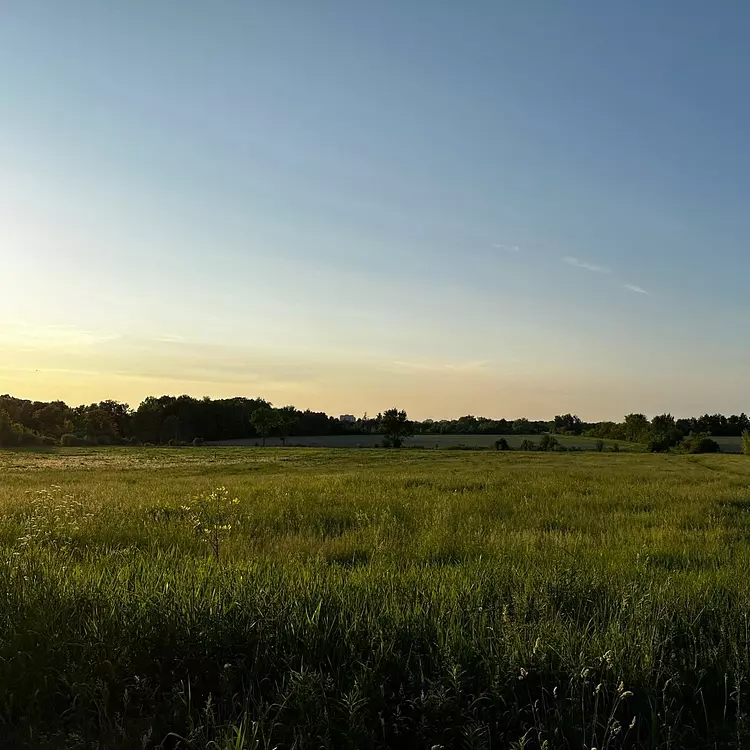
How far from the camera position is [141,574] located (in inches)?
204

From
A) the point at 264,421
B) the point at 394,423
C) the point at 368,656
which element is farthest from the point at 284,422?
the point at 368,656

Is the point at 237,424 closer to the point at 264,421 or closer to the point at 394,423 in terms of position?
the point at 264,421

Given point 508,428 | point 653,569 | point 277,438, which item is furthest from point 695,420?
point 653,569

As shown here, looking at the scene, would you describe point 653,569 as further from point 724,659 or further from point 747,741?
point 747,741

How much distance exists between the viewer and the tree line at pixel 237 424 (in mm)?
109750

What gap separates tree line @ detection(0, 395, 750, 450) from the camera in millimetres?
109750

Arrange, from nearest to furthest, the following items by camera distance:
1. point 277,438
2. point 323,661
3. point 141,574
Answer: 1. point 323,661
2. point 141,574
3. point 277,438

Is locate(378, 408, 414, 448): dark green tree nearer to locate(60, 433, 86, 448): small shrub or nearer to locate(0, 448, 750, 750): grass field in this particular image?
locate(60, 433, 86, 448): small shrub

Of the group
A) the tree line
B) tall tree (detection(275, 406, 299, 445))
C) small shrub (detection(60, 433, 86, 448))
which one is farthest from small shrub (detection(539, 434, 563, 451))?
small shrub (detection(60, 433, 86, 448))

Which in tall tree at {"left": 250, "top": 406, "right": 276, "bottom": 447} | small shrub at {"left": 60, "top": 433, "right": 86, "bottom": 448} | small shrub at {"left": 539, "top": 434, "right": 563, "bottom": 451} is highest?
tall tree at {"left": 250, "top": 406, "right": 276, "bottom": 447}

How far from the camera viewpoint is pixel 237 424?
132500 mm

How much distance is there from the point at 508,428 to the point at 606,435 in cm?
2246

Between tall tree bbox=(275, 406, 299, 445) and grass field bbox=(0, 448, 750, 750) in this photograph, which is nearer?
grass field bbox=(0, 448, 750, 750)

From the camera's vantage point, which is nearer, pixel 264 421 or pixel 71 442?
pixel 71 442
